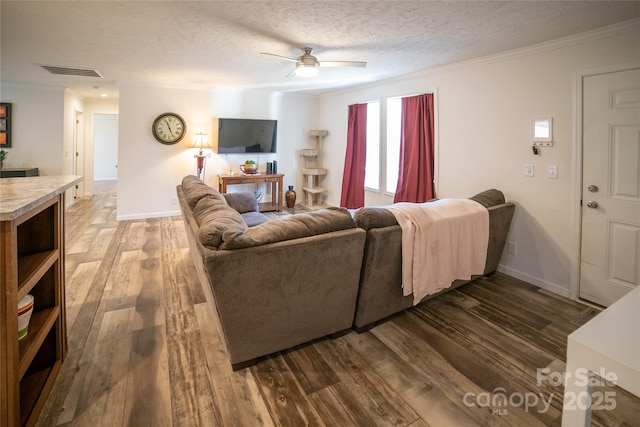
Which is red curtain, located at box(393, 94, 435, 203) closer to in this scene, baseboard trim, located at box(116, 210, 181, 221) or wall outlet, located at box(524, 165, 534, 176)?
wall outlet, located at box(524, 165, 534, 176)

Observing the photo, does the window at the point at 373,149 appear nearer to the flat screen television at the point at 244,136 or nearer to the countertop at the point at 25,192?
the flat screen television at the point at 244,136

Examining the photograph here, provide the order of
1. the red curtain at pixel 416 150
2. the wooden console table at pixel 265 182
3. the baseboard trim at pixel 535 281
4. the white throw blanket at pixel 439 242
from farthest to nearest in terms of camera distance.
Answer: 1. the wooden console table at pixel 265 182
2. the red curtain at pixel 416 150
3. the baseboard trim at pixel 535 281
4. the white throw blanket at pixel 439 242

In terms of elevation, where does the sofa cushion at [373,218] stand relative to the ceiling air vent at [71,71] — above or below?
below

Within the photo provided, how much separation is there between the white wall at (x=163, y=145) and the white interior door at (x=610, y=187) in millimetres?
4959

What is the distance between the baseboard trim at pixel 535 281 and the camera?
297 centimetres

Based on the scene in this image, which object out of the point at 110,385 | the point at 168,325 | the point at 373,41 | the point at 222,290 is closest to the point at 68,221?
the point at 168,325

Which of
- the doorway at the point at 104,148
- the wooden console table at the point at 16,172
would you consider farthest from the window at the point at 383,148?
the doorway at the point at 104,148

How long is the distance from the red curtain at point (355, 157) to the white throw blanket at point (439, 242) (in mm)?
2878

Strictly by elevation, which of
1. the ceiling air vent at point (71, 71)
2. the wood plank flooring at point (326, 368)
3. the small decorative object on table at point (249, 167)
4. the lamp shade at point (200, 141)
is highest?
the ceiling air vent at point (71, 71)

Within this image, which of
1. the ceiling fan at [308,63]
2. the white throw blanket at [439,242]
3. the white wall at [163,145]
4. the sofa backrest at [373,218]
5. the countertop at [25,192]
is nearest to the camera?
the countertop at [25,192]

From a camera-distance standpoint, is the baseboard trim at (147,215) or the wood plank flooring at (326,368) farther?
the baseboard trim at (147,215)

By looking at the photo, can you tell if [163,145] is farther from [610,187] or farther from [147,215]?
[610,187]

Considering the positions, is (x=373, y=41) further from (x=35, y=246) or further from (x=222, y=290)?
(x=35, y=246)

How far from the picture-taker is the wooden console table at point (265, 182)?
225 inches
